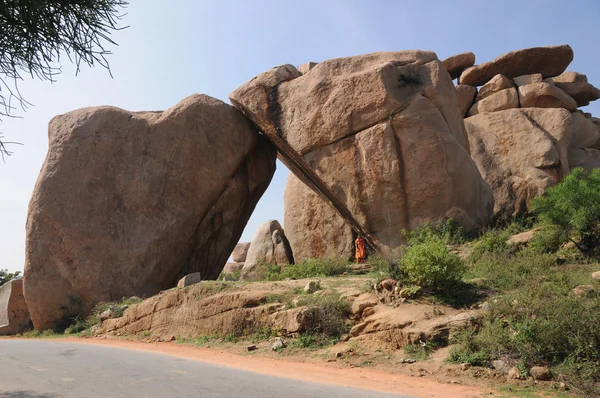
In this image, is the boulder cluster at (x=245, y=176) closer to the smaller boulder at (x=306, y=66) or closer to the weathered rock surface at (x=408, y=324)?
the smaller boulder at (x=306, y=66)

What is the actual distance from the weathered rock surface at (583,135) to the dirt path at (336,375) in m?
18.2

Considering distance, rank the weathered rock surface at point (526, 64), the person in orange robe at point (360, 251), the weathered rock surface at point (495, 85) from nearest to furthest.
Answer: the person in orange robe at point (360, 251)
the weathered rock surface at point (495, 85)
the weathered rock surface at point (526, 64)

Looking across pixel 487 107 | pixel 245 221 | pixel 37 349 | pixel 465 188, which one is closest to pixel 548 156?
pixel 487 107

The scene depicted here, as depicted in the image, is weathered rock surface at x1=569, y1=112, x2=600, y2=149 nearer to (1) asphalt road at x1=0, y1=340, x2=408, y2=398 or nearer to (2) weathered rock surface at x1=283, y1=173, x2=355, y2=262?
(2) weathered rock surface at x1=283, y1=173, x2=355, y2=262

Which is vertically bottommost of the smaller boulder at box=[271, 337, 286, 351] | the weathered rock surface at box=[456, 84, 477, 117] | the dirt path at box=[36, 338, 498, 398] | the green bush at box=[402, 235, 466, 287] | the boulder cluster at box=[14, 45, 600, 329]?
the dirt path at box=[36, 338, 498, 398]

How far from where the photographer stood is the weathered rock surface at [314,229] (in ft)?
54.8

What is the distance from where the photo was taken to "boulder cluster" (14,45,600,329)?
1359cm

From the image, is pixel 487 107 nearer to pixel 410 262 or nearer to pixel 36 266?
pixel 410 262

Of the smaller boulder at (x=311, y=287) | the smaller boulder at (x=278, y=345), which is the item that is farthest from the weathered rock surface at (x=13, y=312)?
the smaller boulder at (x=278, y=345)

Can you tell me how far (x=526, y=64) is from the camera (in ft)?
73.2

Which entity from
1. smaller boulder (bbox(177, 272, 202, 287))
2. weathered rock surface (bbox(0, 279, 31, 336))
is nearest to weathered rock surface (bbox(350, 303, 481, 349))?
smaller boulder (bbox(177, 272, 202, 287))

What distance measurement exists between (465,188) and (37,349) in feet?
35.0

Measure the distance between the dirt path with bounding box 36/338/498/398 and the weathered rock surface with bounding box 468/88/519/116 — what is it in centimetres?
1666

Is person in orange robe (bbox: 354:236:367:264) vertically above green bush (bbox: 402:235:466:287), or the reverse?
person in orange robe (bbox: 354:236:367:264)
